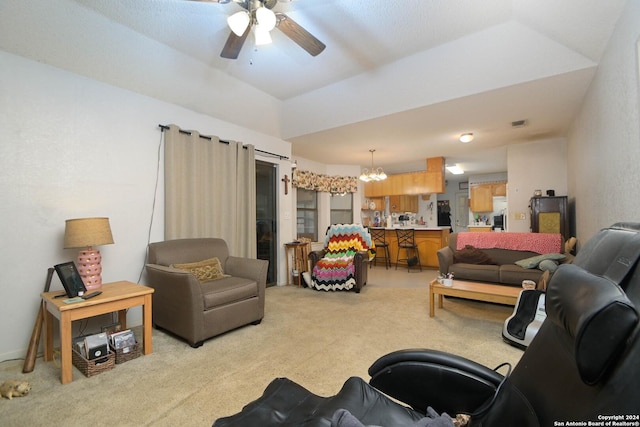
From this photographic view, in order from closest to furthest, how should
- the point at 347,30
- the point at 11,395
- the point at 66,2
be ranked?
1. the point at 11,395
2. the point at 66,2
3. the point at 347,30

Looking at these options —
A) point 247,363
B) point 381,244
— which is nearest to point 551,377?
point 247,363

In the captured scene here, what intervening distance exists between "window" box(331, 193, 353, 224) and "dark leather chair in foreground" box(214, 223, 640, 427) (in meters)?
5.87

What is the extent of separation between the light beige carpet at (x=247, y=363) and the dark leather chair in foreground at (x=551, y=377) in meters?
0.83

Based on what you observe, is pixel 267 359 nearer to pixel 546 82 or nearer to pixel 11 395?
pixel 11 395

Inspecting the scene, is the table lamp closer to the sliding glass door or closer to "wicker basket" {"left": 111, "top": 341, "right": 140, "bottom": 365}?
"wicker basket" {"left": 111, "top": 341, "right": 140, "bottom": 365}

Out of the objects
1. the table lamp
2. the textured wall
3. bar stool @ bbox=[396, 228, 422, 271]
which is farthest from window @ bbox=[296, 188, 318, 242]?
the textured wall

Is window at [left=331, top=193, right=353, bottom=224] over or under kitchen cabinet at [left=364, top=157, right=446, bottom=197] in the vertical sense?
under

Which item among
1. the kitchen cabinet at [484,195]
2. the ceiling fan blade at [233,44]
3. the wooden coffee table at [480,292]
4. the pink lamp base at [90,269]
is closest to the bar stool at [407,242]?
the wooden coffee table at [480,292]

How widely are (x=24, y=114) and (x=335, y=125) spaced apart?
3.27 m

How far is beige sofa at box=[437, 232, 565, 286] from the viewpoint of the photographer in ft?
11.7

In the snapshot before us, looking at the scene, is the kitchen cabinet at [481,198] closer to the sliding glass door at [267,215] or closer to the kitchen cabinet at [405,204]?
the kitchen cabinet at [405,204]

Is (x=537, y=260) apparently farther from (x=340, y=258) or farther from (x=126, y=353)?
(x=126, y=353)

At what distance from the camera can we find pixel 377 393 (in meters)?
1.12

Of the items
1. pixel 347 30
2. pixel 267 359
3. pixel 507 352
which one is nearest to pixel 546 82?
pixel 347 30
